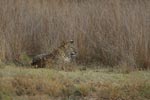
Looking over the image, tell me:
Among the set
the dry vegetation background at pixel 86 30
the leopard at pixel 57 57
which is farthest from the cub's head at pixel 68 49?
the dry vegetation background at pixel 86 30

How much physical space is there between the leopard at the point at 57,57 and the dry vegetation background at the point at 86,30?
2.15ft

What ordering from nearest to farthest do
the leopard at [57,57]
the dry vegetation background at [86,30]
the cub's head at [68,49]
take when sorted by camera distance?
the leopard at [57,57] → the cub's head at [68,49] → the dry vegetation background at [86,30]

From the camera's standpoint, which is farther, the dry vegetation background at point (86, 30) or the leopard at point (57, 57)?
the dry vegetation background at point (86, 30)

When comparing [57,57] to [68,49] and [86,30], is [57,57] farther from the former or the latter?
[86,30]

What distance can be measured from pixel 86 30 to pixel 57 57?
4.77 feet

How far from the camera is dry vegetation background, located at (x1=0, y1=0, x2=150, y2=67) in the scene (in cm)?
814

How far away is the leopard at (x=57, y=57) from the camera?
24.6ft

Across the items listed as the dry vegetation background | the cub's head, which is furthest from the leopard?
the dry vegetation background

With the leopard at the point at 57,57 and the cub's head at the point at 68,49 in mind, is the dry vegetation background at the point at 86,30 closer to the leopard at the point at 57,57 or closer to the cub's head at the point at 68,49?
the cub's head at the point at 68,49

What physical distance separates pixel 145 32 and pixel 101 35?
0.86 m

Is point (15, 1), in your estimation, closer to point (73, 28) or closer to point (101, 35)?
point (73, 28)

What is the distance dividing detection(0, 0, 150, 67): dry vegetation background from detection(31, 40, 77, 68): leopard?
Result: 65 centimetres

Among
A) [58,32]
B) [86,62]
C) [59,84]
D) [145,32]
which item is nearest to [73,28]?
[58,32]

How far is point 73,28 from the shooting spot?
28.8 ft
